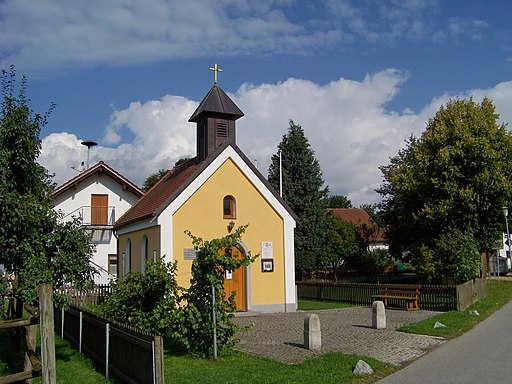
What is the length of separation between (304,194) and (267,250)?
67.2ft

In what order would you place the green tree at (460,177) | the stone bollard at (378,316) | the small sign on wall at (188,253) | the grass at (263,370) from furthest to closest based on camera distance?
the green tree at (460,177) < the small sign on wall at (188,253) < the stone bollard at (378,316) < the grass at (263,370)

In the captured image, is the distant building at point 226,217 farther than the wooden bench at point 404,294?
Yes

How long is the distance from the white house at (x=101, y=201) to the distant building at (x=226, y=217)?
13622mm

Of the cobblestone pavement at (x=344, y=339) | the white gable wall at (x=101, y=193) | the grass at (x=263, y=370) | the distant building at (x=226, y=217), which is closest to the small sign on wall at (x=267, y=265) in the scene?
the distant building at (x=226, y=217)

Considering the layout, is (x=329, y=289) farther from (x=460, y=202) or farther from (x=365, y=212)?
(x=365, y=212)

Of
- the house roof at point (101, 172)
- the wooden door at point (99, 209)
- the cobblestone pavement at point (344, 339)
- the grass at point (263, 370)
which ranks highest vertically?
the house roof at point (101, 172)

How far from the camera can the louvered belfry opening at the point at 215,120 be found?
2297 cm

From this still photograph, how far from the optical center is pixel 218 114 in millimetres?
23156

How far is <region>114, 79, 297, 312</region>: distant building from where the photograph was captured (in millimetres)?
20516

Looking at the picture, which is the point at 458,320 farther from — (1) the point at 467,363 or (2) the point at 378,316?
(1) the point at 467,363

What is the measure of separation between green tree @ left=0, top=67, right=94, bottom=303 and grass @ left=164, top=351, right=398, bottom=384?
9.51ft

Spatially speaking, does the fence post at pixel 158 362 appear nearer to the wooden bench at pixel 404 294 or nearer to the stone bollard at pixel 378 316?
the stone bollard at pixel 378 316

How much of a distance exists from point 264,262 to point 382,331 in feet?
25.7

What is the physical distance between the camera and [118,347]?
1051 cm
